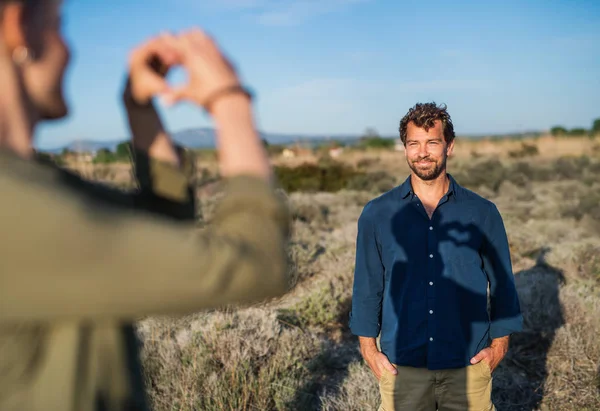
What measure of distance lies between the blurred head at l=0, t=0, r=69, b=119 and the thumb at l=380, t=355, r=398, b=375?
2734 mm

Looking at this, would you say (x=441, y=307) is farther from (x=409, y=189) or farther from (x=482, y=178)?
(x=482, y=178)

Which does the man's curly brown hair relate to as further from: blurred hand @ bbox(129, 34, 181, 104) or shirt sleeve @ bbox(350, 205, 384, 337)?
blurred hand @ bbox(129, 34, 181, 104)

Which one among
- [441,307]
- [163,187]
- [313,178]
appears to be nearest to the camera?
[163,187]

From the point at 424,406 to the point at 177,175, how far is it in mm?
2580

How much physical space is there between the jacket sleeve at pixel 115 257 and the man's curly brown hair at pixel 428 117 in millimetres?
2821

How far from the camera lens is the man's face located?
11.6 feet

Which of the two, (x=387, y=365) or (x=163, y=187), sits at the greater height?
(x=163, y=187)

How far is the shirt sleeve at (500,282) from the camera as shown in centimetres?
340

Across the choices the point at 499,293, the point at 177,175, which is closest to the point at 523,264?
the point at 499,293

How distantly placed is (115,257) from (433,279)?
271cm

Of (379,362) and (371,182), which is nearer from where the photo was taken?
(379,362)

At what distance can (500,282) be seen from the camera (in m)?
3.44

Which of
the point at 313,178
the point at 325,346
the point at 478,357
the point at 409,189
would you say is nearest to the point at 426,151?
the point at 409,189

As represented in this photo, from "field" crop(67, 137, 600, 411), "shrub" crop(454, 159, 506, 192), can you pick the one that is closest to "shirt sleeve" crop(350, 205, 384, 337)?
"field" crop(67, 137, 600, 411)
